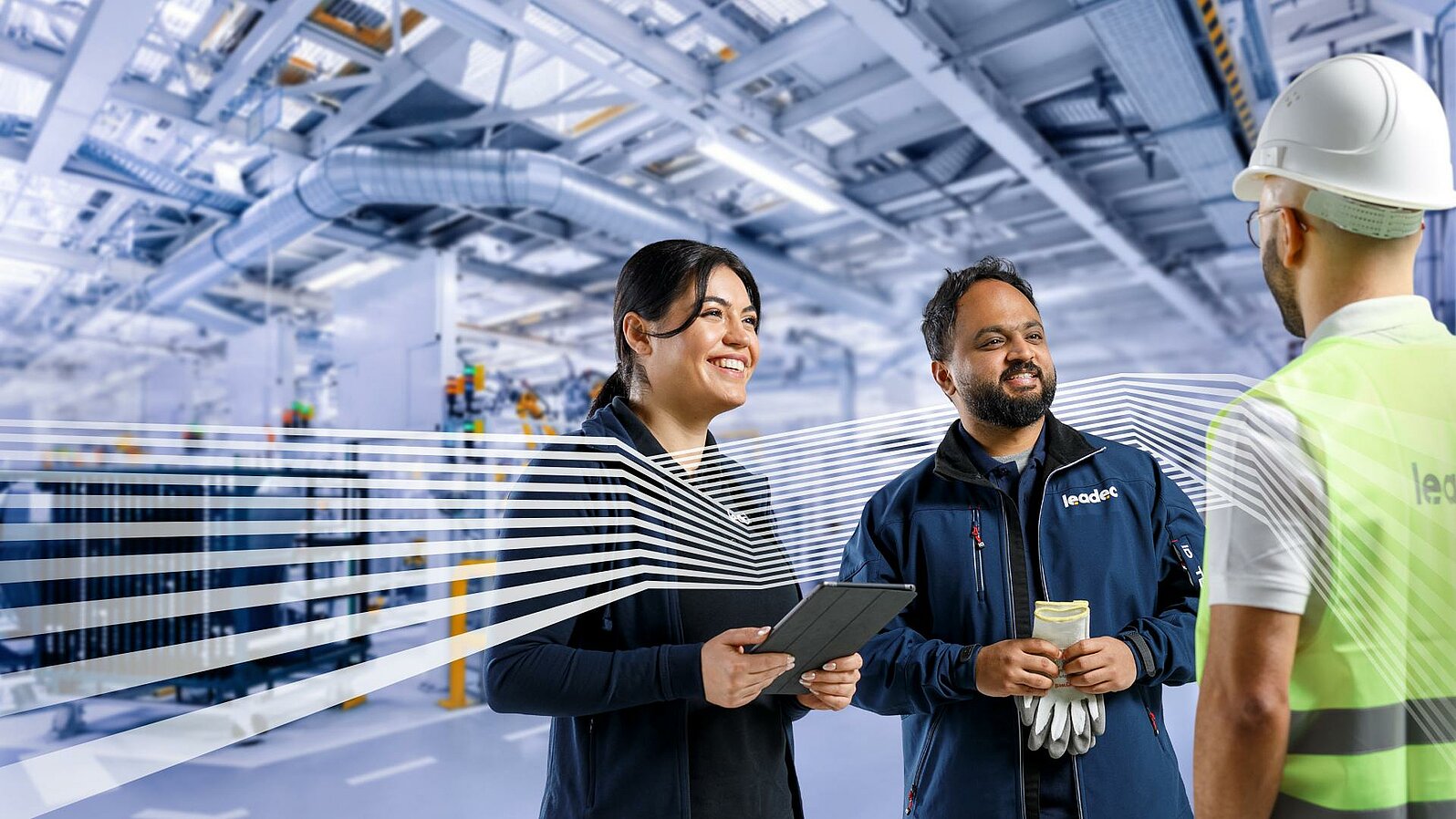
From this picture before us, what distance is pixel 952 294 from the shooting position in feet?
5.78

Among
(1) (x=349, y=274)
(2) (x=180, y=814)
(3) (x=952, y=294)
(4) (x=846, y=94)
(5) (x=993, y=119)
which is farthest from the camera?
(1) (x=349, y=274)

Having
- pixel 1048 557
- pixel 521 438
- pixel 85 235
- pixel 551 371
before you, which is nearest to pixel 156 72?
pixel 85 235

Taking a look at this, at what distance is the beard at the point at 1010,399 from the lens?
159 cm

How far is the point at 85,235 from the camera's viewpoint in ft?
24.5

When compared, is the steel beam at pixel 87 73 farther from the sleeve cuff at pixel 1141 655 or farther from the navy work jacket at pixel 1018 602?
the sleeve cuff at pixel 1141 655

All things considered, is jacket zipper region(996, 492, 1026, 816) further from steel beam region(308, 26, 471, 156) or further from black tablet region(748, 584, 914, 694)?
steel beam region(308, 26, 471, 156)

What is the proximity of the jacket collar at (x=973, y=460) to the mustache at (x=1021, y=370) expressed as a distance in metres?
0.11

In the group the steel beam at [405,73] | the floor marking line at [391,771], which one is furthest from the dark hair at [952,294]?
the steel beam at [405,73]

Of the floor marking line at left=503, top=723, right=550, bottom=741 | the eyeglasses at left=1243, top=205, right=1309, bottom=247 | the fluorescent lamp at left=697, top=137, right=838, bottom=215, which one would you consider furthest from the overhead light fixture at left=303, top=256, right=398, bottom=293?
the eyeglasses at left=1243, top=205, right=1309, bottom=247

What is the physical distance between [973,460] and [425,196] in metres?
4.72

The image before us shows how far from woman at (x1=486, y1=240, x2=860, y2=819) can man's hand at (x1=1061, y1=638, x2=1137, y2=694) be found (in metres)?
0.35

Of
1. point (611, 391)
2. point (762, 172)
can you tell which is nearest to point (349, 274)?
point (762, 172)

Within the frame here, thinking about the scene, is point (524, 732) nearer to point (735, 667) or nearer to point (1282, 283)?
point (735, 667)

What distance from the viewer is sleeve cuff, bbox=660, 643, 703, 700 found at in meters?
1.15
